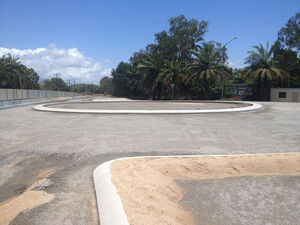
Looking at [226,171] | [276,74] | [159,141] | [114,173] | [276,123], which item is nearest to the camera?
[114,173]

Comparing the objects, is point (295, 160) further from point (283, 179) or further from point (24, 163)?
point (24, 163)

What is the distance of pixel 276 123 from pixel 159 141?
19.8 ft

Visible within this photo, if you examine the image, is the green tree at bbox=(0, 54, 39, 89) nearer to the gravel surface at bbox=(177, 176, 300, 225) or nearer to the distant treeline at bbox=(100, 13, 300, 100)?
the distant treeline at bbox=(100, 13, 300, 100)

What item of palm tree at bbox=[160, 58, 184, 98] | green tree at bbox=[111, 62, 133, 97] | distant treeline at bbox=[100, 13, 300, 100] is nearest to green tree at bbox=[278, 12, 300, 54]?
distant treeline at bbox=[100, 13, 300, 100]

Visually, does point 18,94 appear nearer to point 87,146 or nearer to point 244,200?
point 87,146

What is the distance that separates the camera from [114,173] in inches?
157

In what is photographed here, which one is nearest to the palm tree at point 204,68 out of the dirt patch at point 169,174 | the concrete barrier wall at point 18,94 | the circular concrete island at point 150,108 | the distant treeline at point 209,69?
the distant treeline at point 209,69

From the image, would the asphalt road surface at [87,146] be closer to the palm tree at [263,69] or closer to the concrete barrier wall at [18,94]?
the concrete barrier wall at [18,94]

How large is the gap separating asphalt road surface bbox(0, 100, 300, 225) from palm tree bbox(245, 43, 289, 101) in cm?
2658

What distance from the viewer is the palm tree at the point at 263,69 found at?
33.1 m

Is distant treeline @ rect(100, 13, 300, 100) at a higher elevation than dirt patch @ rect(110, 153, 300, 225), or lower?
higher

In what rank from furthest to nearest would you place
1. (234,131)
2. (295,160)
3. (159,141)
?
(234,131), (159,141), (295,160)

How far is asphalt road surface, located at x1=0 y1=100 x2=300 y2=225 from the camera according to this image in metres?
3.23

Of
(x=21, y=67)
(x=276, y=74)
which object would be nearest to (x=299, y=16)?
(x=276, y=74)
